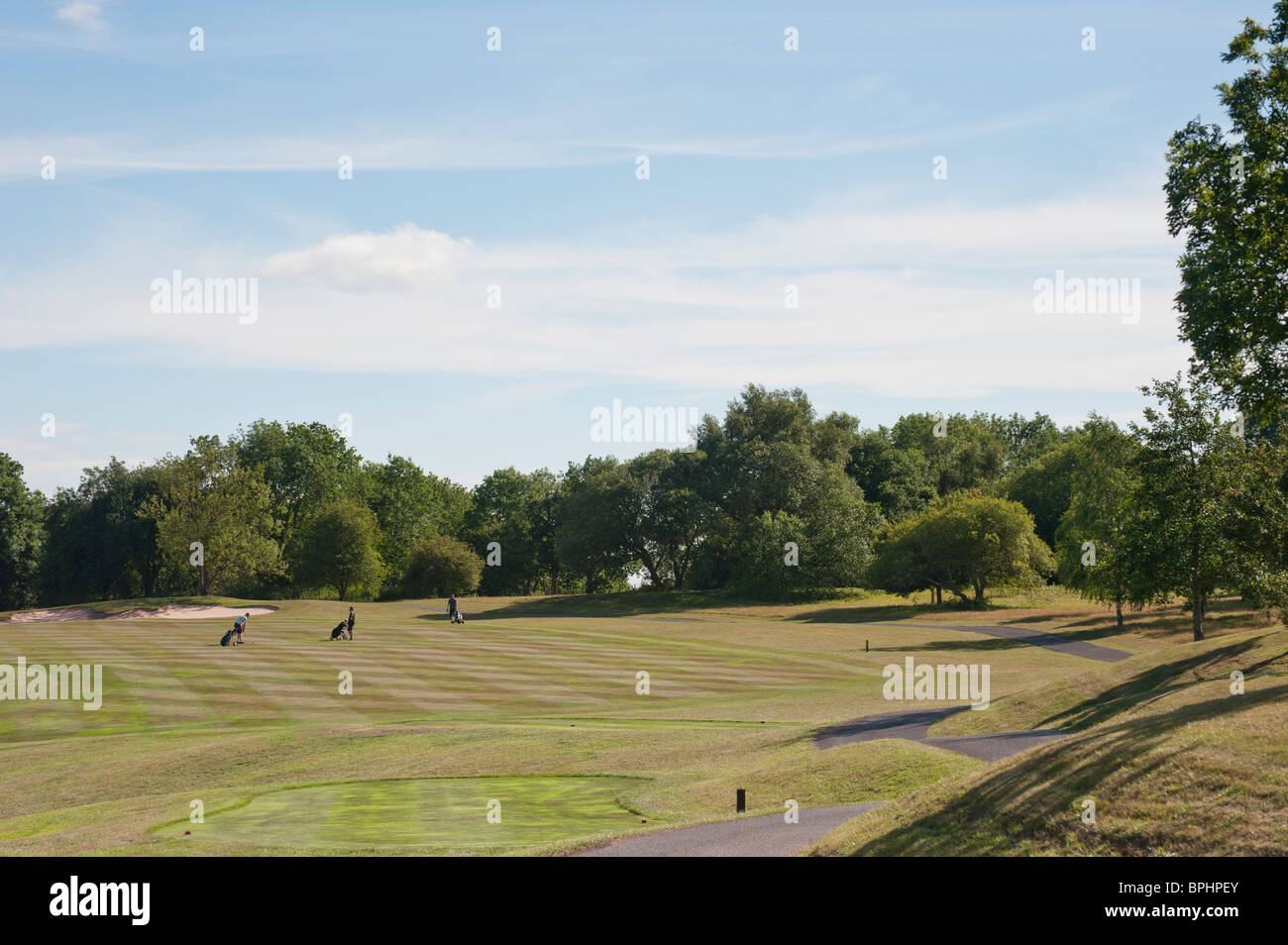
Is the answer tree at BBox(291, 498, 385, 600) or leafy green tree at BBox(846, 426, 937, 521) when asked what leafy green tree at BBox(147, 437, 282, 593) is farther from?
leafy green tree at BBox(846, 426, 937, 521)

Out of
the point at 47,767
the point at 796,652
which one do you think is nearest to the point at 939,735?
Answer: the point at 47,767

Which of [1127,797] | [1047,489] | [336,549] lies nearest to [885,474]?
[1047,489]

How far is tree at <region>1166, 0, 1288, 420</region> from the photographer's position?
1992 cm

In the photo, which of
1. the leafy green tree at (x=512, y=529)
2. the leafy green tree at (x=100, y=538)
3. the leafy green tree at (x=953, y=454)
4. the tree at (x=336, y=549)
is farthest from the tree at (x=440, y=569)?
the leafy green tree at (x=953, y=454)

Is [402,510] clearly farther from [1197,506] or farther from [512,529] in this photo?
[1197,506]

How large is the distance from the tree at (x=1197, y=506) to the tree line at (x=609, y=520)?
19.5m

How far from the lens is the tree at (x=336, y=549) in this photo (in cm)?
10756

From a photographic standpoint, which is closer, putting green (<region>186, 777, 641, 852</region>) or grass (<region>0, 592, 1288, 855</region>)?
grass (<region>0, 592, 1288, 855</region>)

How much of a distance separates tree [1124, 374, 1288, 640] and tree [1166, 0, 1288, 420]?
14790 millimetres

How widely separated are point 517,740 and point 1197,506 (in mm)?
29081

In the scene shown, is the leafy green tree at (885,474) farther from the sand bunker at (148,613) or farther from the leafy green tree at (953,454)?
the sand bunker at (148,613)

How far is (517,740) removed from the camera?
29.9 m

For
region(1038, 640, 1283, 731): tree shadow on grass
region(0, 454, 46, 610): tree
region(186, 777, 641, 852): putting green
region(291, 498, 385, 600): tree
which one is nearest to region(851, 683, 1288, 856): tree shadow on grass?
region(186, 777, 641, 852): putting green
